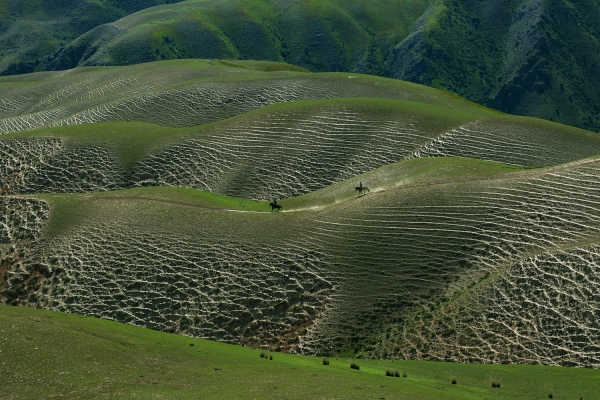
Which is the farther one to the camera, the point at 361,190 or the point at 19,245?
the point at 361,190

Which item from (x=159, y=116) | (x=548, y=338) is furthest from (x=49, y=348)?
(x=159, y=116)

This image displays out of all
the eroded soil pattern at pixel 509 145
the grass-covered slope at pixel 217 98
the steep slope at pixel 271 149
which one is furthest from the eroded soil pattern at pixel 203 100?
the eroded soil pattern at pixel 509 145

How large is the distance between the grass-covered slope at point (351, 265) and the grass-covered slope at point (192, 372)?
13.6ft

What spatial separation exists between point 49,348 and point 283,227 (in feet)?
74.6

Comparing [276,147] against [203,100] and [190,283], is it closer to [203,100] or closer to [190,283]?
[203,100]

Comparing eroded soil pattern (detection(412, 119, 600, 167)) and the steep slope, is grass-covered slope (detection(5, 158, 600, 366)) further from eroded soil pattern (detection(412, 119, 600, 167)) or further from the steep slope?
eroded soil pattern (detection(412, 119, 600, 167))

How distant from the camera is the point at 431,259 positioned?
140 ft

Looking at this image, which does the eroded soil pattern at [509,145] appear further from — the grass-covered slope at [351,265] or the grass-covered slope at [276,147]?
the grass-covered slope at [351,265]

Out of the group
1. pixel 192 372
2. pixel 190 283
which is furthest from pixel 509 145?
pixel 192 372

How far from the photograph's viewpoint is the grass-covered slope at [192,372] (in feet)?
79.2

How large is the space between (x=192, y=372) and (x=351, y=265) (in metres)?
18.5

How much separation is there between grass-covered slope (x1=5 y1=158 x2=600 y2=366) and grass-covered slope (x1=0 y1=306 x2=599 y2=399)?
4.14 meters

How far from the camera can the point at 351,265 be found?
4350cm

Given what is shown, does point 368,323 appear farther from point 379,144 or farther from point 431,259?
point 379,144
